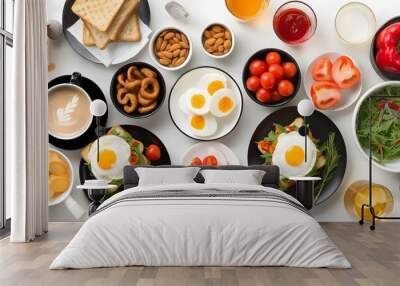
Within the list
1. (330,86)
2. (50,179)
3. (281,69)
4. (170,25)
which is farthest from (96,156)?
(330,86)

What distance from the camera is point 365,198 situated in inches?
265

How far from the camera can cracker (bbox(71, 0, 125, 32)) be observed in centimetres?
661

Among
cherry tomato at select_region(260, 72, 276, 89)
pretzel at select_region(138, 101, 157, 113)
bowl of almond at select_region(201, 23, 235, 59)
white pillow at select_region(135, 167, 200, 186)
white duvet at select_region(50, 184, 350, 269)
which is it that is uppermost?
bowl of almond at select_region(201, 23, 235, 59)

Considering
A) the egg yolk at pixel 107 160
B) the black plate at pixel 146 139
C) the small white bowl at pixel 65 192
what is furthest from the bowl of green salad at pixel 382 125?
the small white bowl at pixel 65 192

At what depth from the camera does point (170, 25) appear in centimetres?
682

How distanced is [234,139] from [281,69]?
97cm

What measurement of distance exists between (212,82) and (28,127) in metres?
2.15

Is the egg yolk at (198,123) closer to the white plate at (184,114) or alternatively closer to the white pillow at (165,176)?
the white plate at (184,114)

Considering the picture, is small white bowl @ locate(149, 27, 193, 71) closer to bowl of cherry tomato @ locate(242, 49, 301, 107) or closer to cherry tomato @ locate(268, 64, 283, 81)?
bowl of cherry tomato @ locate(242, 49, 301, 107)

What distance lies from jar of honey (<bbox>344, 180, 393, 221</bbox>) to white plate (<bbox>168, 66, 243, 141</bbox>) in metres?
1.58

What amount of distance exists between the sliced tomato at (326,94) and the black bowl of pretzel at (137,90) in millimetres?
1733

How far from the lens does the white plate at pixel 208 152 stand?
6.69 metres

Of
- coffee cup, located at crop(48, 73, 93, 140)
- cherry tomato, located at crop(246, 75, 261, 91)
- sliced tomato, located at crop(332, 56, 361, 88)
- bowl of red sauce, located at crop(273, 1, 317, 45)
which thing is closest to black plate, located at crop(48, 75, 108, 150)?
coffee cup, located at crop(48, 73, 93, 140)

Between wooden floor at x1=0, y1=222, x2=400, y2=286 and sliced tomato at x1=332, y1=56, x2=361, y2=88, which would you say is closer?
wooden floor at x1=0, y1=222, x2=400, y2=286
